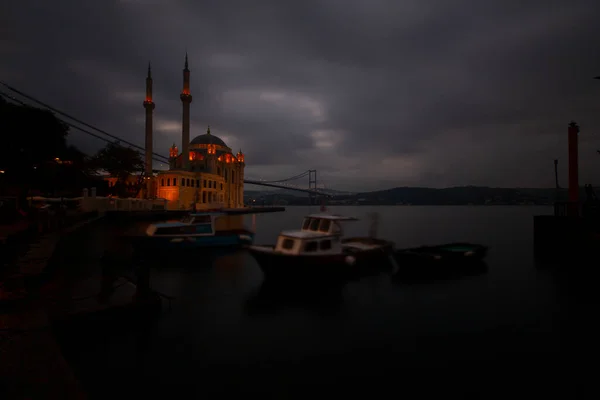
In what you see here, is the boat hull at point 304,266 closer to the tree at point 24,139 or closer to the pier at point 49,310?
the pier at point 49,310

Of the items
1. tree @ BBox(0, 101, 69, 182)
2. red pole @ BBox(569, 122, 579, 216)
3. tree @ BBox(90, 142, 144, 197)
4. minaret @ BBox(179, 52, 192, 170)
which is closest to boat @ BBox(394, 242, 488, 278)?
red pole @ BBox(569, 122, 579, 216)

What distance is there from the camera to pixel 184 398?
6.97 meters

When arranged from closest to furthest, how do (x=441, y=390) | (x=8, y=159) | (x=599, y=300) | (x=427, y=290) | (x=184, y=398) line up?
(x=184, y=398)
(x=441, y=390)
(x=599, y=300)
(x=427, y=290)
(x=8, y=159)

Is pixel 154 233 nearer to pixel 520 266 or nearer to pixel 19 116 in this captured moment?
pixel 19 116

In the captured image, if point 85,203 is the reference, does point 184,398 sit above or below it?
below

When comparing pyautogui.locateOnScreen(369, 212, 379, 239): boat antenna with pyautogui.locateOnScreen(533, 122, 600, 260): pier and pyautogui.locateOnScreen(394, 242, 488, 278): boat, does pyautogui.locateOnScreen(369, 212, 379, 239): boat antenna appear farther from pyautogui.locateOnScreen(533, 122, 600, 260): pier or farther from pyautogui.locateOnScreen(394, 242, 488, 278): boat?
pyautogui.locateOnScreen(533, 122, 600, 260): pier

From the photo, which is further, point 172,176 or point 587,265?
point 172,176

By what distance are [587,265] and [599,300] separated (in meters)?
9.73

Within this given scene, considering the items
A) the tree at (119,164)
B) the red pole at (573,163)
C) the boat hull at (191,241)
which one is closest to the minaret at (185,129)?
the tree at (119,164)

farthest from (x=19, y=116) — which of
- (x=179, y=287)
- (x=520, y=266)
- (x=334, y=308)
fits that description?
(x=520, y=266)

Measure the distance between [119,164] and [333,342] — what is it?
67.5 m

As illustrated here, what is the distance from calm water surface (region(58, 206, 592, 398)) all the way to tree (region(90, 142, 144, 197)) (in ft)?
189

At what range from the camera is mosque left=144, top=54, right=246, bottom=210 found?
224 feet

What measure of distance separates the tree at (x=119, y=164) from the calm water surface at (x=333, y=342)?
57.5 metres
